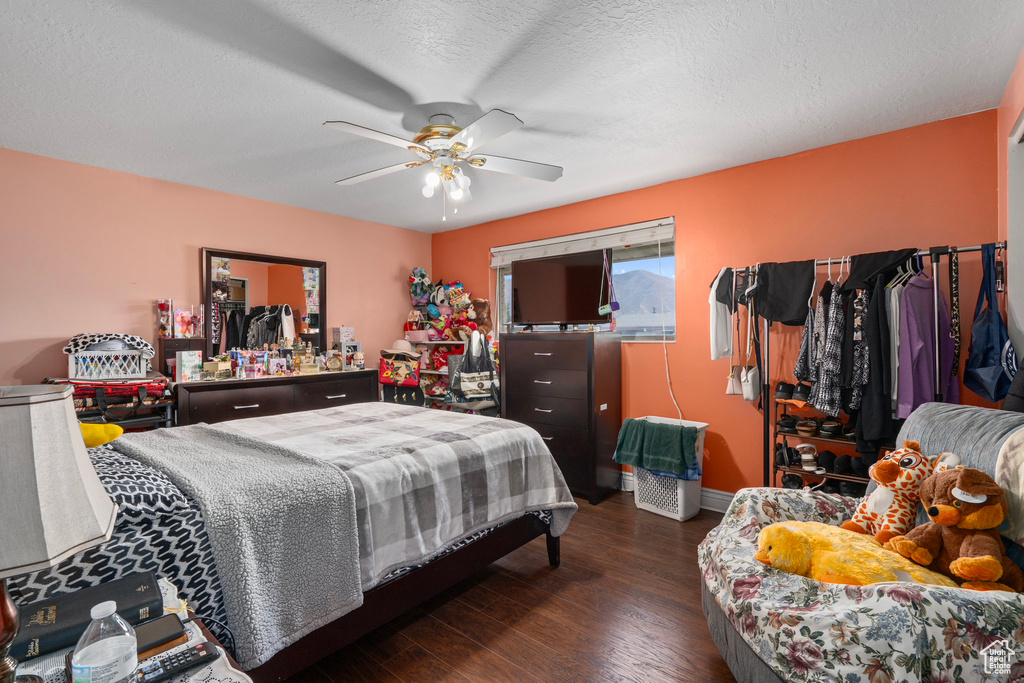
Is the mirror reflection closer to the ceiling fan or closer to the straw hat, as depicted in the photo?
the straw hat

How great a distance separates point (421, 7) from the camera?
1.70 m

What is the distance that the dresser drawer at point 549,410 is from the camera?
3.64 m

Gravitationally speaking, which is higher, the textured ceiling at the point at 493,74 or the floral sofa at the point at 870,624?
the textured ceiling at the point at 493,74

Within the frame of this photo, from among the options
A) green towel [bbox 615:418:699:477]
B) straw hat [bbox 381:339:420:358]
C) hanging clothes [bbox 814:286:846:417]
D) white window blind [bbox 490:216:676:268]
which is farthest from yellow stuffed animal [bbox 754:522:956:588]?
straw hat [bbox 381:339:420:358]

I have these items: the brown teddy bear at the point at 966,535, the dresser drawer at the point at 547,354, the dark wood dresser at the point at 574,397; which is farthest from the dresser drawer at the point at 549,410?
the brown teddy bear at the point at 966,535

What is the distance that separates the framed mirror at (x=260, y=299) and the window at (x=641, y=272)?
2300 millimetres

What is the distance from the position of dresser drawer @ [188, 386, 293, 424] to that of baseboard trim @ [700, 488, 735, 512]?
327 cm

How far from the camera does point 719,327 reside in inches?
126

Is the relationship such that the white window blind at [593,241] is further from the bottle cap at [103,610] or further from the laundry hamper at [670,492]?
the bottle cap at [103,610]

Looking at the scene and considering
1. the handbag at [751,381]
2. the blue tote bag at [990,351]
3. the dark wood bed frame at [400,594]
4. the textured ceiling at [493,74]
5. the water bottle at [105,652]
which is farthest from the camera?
the handbag at [751,381]

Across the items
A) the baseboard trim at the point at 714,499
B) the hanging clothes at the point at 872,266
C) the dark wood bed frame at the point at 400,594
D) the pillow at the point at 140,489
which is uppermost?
the hanging clothes at the point at 872,266

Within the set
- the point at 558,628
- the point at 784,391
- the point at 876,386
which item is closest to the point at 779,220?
the point at 784,391

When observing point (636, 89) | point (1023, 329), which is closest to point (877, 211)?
point (1023, 329)

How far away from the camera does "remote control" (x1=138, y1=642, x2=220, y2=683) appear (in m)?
0.84
